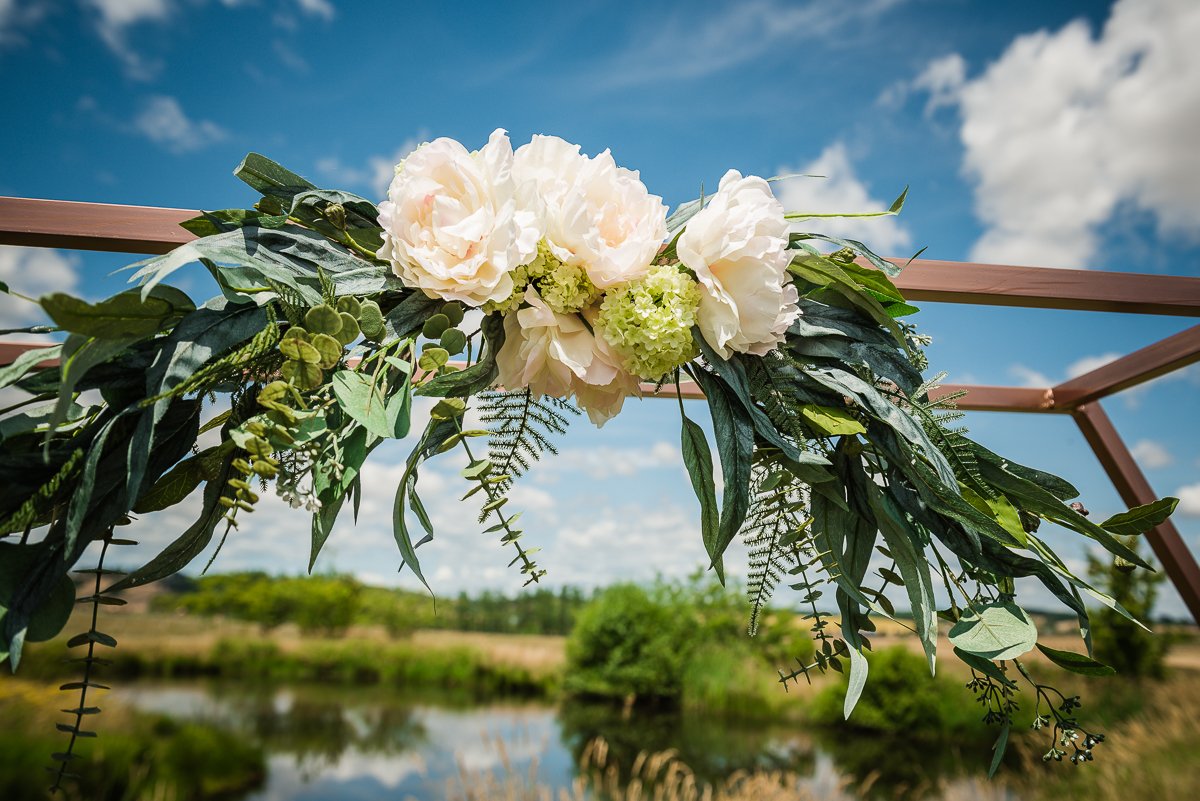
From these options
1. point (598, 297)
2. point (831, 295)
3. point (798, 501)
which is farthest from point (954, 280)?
point (598, 297)

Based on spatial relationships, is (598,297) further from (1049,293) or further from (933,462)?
(1049,293)

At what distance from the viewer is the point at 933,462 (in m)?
0.65

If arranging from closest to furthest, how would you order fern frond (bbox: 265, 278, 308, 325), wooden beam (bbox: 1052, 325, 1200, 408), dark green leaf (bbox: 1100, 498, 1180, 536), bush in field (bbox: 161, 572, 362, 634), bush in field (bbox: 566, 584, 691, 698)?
fern frond (bbox: 265, 278, 308, 325)
dark green leaf (bbox: 1100, 498, 1180, 536)
wooden beam (bbox: 1052, 325, 1200, 408)
bush in field (bbox: 566, 584, 691, 698)
bush in field (bbox: 161, 572, 362, 634)

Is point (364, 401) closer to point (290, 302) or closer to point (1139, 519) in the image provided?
point (290, 302)

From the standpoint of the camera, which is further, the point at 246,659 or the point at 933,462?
the point at 246,659

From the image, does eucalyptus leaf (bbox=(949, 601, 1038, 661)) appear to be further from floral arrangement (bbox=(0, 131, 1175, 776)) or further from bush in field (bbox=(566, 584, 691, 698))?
bush in field (bbox=(566, 584, 691, 698))

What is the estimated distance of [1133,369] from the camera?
1714mm

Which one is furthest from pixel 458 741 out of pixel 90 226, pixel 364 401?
pixel 364 401

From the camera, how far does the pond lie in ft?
19.6

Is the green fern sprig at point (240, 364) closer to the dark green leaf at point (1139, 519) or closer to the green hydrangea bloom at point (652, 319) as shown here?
the green hydrangea bloom at point (652, 319)

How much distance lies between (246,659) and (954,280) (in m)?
8.11

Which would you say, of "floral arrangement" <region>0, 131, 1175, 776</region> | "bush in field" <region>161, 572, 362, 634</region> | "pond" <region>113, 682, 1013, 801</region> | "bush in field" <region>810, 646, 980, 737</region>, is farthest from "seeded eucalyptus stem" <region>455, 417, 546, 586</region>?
"bush in field" <region>161, 572, 362, 634</region>

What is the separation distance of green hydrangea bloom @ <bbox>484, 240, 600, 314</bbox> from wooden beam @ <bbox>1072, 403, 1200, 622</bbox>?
186 cm

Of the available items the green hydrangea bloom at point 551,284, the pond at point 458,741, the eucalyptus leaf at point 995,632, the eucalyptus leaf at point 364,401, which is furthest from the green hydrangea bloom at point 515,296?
the pond at point 458,741
